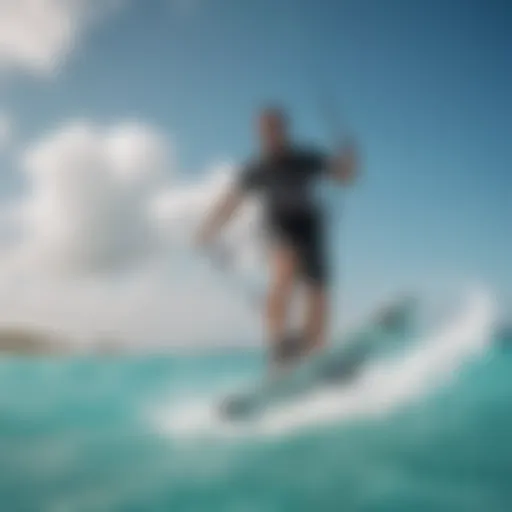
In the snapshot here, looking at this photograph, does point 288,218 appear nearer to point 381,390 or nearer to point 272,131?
point 272,131

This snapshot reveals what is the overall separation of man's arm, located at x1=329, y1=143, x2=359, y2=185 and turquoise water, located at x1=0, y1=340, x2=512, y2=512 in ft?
1.44

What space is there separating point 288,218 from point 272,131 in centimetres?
20

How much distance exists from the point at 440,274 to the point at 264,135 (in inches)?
19.8

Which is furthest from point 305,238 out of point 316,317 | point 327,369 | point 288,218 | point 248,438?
point 248,438

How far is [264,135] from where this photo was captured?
1697 mm

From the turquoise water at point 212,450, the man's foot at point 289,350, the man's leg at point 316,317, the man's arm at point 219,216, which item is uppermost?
the man's arm at point 219,216

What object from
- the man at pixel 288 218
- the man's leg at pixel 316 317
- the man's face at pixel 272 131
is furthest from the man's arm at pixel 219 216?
the man's leg at pixel 316 317

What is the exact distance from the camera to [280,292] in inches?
65.5

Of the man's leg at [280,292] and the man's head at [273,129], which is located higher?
the man's head at [273,129]

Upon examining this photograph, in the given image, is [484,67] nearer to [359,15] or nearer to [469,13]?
[469,13]

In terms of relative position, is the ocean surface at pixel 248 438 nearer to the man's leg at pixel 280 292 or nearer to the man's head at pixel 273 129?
the man's leg at pixel 280 292

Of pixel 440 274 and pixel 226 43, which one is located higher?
pixel 226 43

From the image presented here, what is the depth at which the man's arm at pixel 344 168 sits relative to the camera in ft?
5.54

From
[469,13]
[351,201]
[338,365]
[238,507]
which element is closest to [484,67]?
[469,13]
